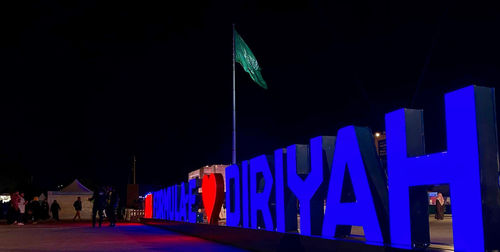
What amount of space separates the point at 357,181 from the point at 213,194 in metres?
7.21

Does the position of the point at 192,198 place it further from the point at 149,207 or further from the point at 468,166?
Answer: the point at 149,207

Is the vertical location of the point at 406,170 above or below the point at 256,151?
below

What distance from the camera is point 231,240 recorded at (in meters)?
12.0

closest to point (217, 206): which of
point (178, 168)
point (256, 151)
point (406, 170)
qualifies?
point (406, 170)

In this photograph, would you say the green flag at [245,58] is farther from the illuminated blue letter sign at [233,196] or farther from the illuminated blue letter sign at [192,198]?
the illuminated blue letter sign at [233,196]

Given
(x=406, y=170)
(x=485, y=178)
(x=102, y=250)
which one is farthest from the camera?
(x=102, y=250)

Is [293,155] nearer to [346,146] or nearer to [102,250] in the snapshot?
[346,146]

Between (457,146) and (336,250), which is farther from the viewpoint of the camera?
(336,250)

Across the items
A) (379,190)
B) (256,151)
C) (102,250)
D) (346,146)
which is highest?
(256,151)

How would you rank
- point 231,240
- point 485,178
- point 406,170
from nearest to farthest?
point 485,178 < point 406,170 < point 231,240

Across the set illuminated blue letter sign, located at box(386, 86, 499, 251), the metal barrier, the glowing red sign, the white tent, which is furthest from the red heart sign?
the white tent

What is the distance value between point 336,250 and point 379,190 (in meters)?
0.96

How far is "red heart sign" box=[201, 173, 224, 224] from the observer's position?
13.9 meters

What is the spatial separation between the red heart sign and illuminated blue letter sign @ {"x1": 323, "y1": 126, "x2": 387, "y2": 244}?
20.3ft
